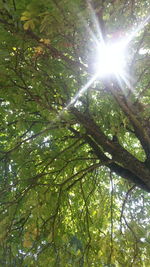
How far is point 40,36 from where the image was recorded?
8.36 feet

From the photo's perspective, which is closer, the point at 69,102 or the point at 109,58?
the point at 109,58

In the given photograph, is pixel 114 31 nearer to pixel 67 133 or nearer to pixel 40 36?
pixel 40 36

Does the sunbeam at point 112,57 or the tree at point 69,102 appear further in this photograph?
the sunbeam at point 112,57

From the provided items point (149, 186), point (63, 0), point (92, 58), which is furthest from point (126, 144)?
point (63, 0)

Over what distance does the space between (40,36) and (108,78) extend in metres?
0.75

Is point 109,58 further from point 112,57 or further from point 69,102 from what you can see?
point 69,102

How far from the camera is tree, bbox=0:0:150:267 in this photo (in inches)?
86.4

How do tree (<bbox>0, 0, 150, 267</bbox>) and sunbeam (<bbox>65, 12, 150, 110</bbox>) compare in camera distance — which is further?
sunbeam (<bbox>65, 12, 150, 110</bbox>)

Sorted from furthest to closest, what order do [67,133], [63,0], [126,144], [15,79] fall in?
[126,144]
[67,133]
[15,79]
[63,0]

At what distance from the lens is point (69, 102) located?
9.87 ft

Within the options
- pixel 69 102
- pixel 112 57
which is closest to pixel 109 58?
pixel 112 57

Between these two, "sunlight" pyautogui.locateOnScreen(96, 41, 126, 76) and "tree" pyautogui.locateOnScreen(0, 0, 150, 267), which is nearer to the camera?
"tree" pyautogui.locateOnScreen(0, 0, 150, 267)

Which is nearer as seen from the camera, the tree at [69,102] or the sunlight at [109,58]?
the tree at [69,102]

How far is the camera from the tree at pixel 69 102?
2.20m
